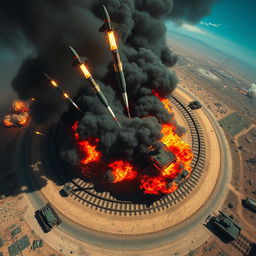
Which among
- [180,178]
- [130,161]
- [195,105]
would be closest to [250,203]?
[180,178]

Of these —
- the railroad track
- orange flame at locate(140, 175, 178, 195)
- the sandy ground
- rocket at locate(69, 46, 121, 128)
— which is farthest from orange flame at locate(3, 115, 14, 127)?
orange flame at locate(140, 175, 178, 195)

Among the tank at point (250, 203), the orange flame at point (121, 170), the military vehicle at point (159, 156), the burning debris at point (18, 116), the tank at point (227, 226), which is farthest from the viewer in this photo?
the burning debris at point (18, 116)

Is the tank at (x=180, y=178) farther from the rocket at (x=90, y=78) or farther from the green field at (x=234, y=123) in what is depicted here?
the green field at (x=234, y=123)

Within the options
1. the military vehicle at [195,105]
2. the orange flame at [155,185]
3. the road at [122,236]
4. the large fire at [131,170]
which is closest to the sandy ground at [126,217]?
the road at [122,236]

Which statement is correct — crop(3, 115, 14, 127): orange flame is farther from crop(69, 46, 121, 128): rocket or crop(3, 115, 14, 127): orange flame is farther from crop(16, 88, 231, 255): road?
crop(69, 46, 121, 128): rocket

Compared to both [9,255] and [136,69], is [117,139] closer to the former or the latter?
[136,69]

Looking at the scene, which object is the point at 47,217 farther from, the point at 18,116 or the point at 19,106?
the point at 19,106

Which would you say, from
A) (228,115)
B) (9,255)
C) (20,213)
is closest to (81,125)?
(20,213)
